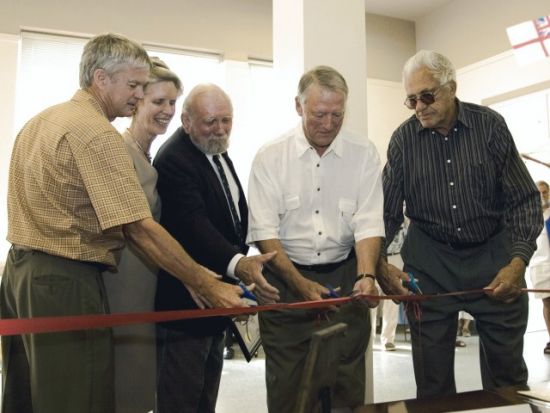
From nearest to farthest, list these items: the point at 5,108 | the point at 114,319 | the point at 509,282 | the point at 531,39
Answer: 1. the point at 114,319
2. the point at 509,282
3. the point at 5,108
4. the point at 531,39

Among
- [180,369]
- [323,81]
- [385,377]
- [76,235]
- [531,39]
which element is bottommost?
[385,377]

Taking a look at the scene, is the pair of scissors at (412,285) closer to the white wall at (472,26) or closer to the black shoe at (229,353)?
the black shoe at (229,353)

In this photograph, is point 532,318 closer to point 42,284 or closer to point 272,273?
point 272,273

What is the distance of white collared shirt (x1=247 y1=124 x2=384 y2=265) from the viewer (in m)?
2.03

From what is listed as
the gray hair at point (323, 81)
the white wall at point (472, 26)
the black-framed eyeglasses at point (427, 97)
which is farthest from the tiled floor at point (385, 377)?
the white wall at point (472, 26)

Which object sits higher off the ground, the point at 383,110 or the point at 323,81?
the point at 383,110

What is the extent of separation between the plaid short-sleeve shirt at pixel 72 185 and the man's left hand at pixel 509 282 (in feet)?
4.22

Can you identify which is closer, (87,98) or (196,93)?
(87,98)

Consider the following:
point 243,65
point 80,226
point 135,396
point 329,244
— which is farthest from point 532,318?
point 80,226

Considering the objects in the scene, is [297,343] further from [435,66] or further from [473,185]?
[435,66]

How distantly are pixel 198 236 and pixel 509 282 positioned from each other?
1.12m

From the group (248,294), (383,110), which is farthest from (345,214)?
(383,110)

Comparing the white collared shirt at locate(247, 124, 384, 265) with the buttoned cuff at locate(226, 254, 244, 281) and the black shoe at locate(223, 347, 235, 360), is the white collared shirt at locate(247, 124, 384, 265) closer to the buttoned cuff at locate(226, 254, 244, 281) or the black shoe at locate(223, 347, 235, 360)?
the buttoned cuff at locate(226, 254, 244, 281)

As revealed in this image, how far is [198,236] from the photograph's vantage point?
1.90 m
